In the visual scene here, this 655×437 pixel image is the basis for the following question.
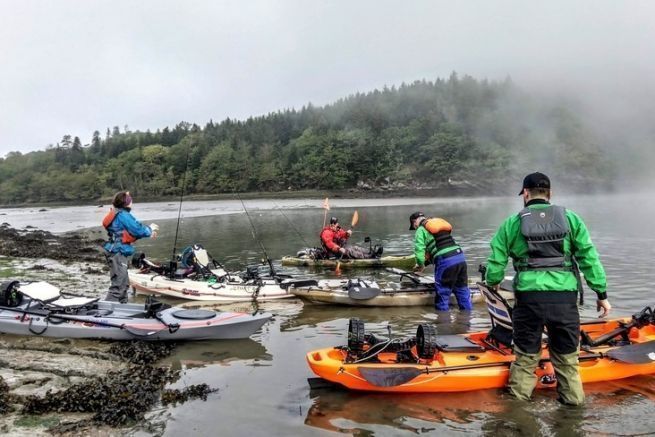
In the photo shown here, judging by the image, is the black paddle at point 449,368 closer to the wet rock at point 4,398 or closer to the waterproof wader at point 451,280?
the waterproof wader at point 451,280

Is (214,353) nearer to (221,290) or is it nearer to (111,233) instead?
(221,290)

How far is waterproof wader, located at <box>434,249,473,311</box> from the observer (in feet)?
31.0

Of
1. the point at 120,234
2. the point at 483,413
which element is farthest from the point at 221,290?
the point at 483,413

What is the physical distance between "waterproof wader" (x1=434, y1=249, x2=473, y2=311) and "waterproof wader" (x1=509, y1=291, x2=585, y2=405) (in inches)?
155

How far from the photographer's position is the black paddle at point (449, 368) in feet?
18.9

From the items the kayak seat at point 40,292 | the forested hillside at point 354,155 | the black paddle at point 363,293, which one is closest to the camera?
the kayak seat at point 40,292

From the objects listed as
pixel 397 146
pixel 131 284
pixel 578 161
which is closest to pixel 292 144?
pixel 397 146

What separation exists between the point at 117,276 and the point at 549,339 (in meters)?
8.00

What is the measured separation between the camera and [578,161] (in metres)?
112

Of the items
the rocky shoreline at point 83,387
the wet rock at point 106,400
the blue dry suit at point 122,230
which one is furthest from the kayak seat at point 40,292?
the wet rock at point 106,400

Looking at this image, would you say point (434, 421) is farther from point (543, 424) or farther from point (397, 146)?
point (397, 146)

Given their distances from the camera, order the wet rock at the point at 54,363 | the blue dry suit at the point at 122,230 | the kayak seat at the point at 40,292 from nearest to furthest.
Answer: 1. the wet rock at the point at 54,363
2. the kayak seat at the point at 40,292
3. the blue dry suit at the point at 122,230

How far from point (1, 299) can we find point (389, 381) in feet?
23.3

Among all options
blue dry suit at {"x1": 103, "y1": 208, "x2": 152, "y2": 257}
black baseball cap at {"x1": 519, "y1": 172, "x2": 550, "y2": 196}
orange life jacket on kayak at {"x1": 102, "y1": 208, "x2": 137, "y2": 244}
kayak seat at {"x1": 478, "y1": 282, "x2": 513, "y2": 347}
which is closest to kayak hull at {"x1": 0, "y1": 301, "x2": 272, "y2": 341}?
A: blue dry suit at {"x1": 103, "y1": 208, "x2": 152, "y2": 257}
